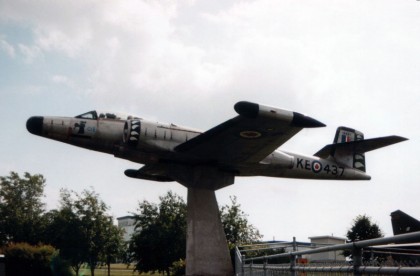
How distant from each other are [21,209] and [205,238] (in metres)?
65.1

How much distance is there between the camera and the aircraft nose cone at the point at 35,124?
15.1m

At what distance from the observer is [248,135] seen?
1477cm

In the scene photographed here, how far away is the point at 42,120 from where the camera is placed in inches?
599

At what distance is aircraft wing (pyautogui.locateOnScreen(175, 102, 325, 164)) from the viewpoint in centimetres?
1280

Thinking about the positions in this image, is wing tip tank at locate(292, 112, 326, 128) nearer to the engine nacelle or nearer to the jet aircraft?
the jet aircraft

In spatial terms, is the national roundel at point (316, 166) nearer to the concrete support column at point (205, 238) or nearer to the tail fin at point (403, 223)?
the tail fin at point (403, 223)

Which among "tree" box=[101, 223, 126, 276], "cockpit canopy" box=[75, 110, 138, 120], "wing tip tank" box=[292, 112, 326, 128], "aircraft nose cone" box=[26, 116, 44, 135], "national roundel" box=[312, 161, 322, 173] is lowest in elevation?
"tree" box=[101, 223, 126, 276]

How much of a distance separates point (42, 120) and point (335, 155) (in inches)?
522

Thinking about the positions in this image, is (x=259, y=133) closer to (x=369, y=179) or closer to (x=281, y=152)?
(x=281, y=152)

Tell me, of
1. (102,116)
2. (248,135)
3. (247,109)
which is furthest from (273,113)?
(102,116)

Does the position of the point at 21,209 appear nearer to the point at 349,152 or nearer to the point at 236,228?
the point at 236,228

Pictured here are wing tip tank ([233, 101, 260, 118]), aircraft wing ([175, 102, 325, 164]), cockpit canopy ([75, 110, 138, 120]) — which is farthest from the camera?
cockpit canopy ([75, 110, 138, 120])

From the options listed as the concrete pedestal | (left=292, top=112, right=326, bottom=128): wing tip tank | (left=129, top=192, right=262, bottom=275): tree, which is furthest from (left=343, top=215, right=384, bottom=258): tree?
(left=292, top=112, right=326, bottom=128): wing tip tank

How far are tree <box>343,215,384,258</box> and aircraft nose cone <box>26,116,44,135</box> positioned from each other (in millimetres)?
34419
